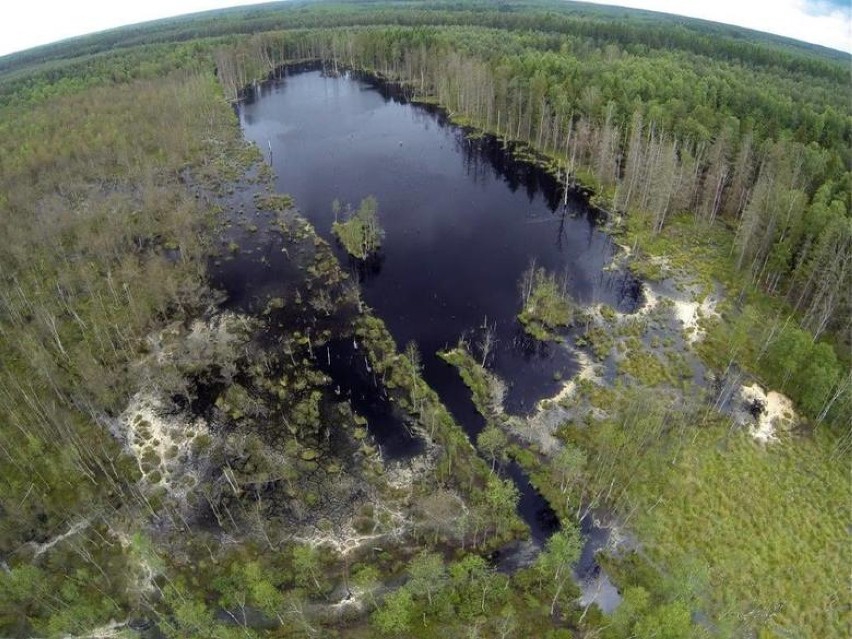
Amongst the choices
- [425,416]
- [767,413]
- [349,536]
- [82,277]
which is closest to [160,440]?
[349,536]

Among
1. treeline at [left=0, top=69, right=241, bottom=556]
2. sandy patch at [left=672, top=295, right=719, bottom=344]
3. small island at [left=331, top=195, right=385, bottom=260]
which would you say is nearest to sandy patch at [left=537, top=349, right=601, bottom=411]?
sandy patch at [left=672, top=295, right=719, bottom=344]

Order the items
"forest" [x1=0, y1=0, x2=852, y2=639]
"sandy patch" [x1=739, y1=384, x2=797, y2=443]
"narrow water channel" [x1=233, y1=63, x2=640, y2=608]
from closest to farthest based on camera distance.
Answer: "forest" [x1=0, y1=0, x2=852, y2=639], "sandy patch" [x1=739, y1=384, x2=797, y2=443], "narrow water channel" [x1=233, y1=63, x2=640, y2=608]

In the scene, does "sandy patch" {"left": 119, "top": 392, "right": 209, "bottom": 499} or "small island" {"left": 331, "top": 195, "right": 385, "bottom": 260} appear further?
"small island" {"left": 331, "top": 195, "right": 385, "bottom": 260}

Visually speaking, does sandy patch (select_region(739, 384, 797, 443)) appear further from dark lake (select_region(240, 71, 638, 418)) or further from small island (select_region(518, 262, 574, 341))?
small island (select_region(518, 262, 574, 341))

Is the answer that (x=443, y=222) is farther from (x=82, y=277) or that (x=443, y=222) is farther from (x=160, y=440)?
(x=160, y=440)

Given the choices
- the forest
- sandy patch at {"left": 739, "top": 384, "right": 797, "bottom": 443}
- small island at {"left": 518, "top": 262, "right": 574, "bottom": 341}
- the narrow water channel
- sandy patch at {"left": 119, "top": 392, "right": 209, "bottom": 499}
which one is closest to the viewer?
the forest

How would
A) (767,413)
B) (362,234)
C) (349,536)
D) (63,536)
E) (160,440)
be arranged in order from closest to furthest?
(349,536) → (63,536) → (160,440) → (767,413) → (362,234)

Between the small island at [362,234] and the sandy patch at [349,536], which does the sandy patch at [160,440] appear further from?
the small island at [362,234]
